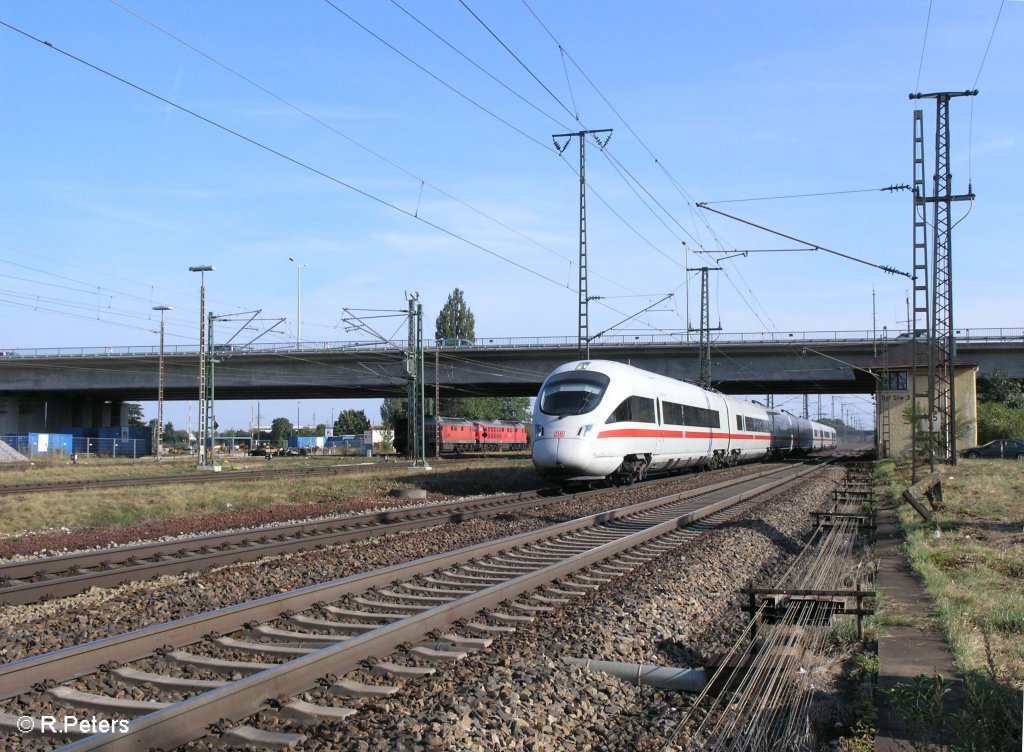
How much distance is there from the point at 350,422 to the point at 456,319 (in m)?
43.1

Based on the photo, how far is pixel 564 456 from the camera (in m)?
20.8

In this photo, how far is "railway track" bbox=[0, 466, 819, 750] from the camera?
4.72 metres

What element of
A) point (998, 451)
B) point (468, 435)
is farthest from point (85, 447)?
point (998, 451)

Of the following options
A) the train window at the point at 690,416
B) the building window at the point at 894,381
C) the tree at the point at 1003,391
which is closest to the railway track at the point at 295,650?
the train window at the point at 690,416

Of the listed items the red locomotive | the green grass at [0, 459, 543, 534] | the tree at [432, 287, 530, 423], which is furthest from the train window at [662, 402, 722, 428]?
the tree at [432, 287, 530, 423]

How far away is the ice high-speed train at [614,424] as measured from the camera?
20938 mm

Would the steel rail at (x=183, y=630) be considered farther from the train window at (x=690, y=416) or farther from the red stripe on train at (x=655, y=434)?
the train window at (x=690, y=416)

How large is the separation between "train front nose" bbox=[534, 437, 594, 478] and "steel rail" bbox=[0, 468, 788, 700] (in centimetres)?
1037

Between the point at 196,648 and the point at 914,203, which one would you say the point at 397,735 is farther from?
the point at 914,203

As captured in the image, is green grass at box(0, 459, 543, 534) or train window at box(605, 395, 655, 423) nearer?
green grass at box(0, 459, 543, 534)

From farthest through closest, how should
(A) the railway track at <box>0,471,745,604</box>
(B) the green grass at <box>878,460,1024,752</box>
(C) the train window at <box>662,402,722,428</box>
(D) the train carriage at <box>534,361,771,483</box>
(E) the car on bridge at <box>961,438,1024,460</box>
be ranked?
(E) the car on bridge at <box>961,438,1024,460</box>
(C) the train window at <box>662,402,722,428</box>
(D) the train carriage at <box>534,361,771,483</box>
(A) the railway track at <box>0,471,745,604</box>
(B) the green grass at <box>878,460,1024,752</box>

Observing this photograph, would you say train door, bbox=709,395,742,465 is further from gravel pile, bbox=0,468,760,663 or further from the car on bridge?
gravel pile, bbox=0,468,760,663

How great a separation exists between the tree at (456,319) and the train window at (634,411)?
2842 inches

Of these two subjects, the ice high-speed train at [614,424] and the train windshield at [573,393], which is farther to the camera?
the train windshield at [573,393]
